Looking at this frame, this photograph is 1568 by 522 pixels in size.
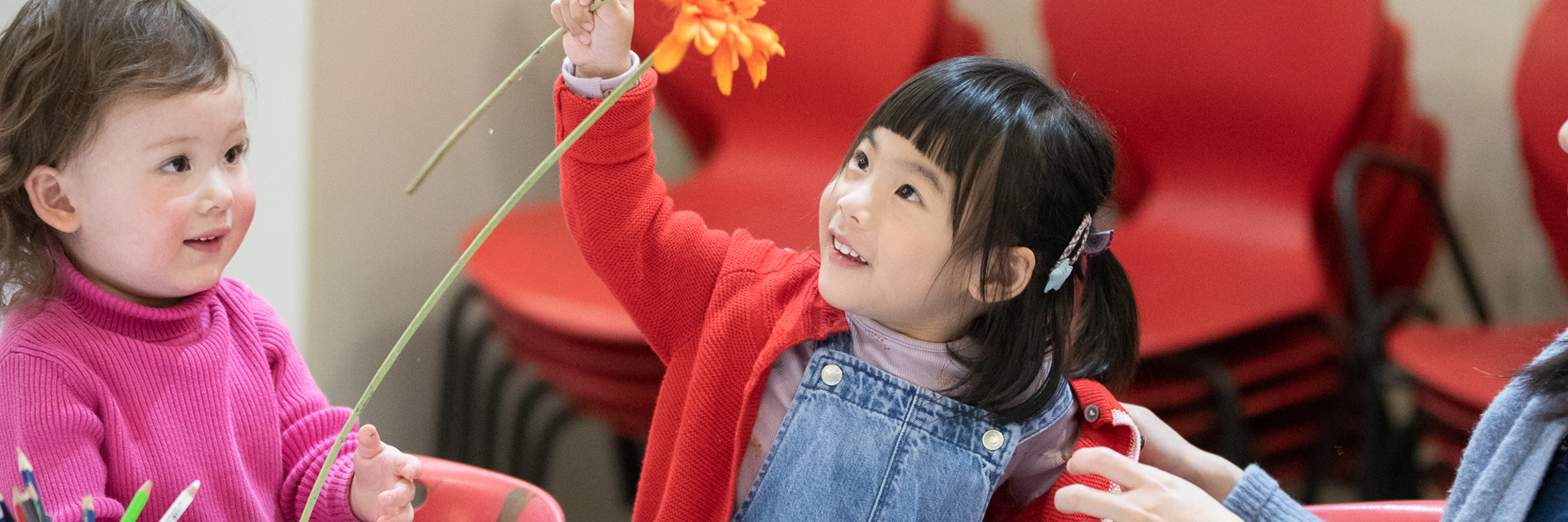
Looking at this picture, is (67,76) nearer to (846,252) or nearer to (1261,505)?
(846,252)

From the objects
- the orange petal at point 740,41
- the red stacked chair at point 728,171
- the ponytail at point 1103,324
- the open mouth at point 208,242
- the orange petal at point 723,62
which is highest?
the orange petal at point 740,41

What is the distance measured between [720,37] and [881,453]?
15.3 inches

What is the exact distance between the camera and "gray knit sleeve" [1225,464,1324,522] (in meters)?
0.82

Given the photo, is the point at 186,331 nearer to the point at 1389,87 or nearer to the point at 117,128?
the point at 117,128

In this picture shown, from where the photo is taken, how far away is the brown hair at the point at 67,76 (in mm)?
714

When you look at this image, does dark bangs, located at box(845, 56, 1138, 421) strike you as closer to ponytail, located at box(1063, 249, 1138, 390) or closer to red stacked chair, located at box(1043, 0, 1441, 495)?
ponytail, located at box(1063, 249, 1138, 390)

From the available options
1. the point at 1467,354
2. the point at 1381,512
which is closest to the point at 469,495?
the point at 1381,512

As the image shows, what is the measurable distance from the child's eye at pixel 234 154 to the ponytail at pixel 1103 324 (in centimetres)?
56

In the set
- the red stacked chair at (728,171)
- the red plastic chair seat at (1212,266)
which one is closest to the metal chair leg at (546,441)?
the red stacked chair at (728,171)

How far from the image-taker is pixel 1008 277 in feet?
2.69

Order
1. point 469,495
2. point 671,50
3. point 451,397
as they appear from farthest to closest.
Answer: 1. point 451,397
2. point 469,495
3. point 671,50

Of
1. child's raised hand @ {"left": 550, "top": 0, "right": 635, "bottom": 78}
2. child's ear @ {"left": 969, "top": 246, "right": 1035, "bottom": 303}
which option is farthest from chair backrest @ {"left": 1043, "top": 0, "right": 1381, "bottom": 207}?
child's raised hand @ {"left": 550, "top": 0, "right": 635, "bottom": 78}

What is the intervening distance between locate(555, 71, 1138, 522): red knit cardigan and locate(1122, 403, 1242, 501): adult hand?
7cm

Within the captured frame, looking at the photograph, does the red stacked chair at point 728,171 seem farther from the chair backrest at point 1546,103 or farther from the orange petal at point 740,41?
the orange petal at point 740,41
